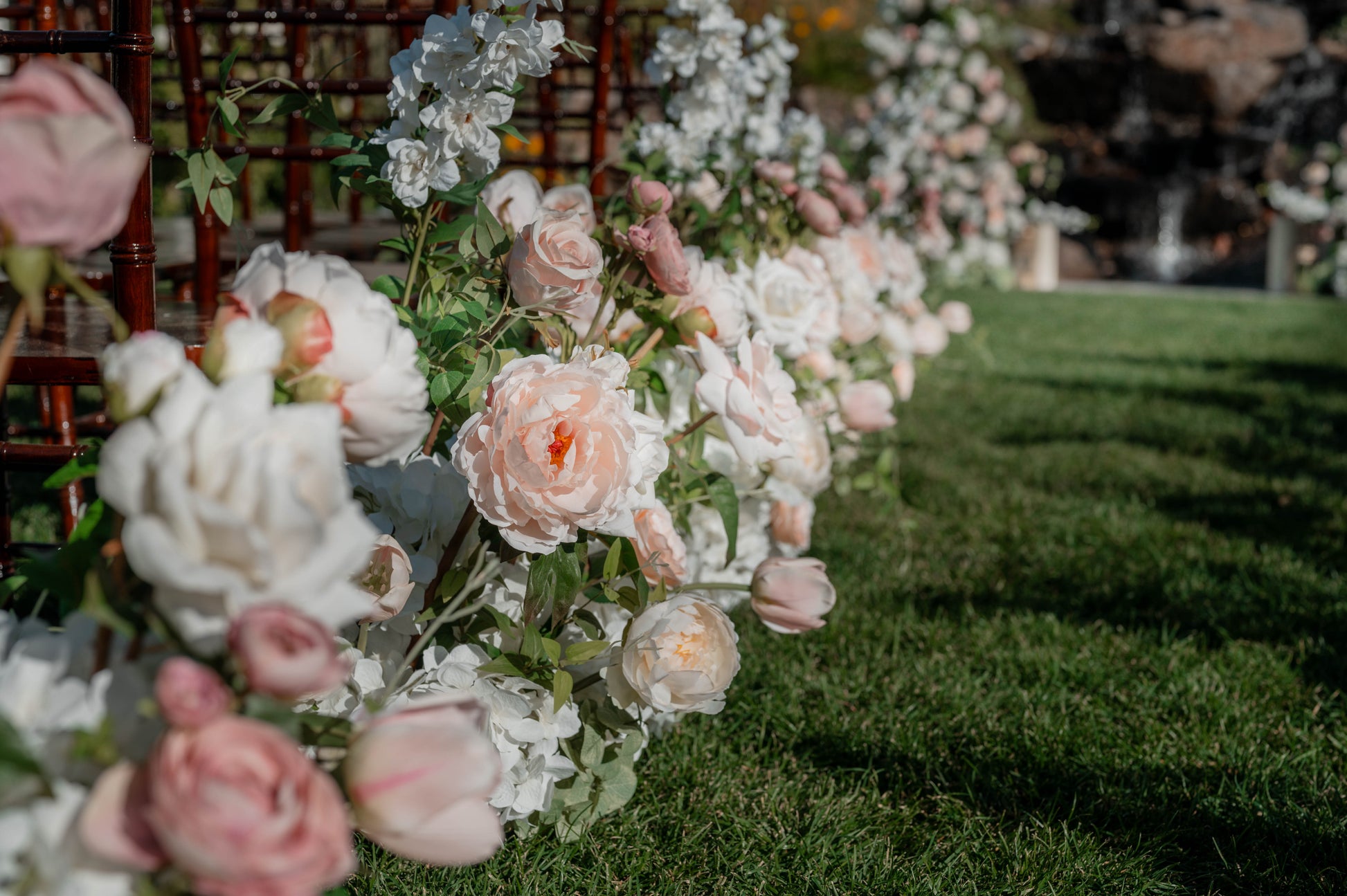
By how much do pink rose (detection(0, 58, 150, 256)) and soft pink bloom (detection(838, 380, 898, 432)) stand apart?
1423mm

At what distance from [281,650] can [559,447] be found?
444 mm

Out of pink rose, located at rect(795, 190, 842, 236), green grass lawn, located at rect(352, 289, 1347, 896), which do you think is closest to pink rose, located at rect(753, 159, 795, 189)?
pink rose, located at rect(795, 190, 842, 236)

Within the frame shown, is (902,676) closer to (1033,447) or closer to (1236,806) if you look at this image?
(1236,806)

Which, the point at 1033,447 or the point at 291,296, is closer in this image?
the point at 291,296

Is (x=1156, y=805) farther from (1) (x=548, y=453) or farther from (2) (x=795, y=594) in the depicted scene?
(1) (x=548, y=453)

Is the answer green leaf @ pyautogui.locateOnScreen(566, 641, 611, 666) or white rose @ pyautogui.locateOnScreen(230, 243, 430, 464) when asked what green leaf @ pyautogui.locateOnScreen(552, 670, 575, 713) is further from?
white rose @ pyautogui.locateOnScreen(230, 243, 430, 464)

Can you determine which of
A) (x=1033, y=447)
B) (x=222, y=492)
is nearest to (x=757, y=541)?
(x=222, y=492)

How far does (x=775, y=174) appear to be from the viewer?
193 centimetres

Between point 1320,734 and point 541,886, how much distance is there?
A: 1013 millimetres

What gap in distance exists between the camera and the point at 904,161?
5168 millimetres

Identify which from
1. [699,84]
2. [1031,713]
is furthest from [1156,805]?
[699,84]

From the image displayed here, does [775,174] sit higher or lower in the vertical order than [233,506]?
higher

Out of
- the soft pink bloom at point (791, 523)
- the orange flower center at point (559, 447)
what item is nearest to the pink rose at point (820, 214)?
the soft pink bloom at point (791, 523)

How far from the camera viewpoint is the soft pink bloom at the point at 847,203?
2006 mm
